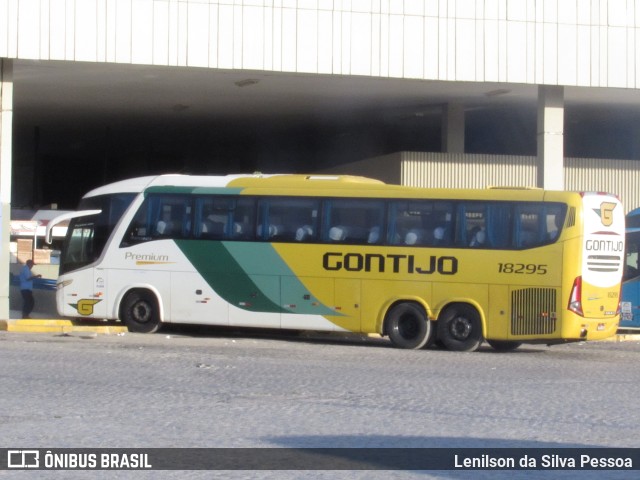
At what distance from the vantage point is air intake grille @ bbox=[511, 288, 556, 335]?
62.8 ft

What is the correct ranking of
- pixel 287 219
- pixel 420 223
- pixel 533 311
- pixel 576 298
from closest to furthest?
pixel 576 298, pixel 533 311, pixel 420 223, pixel 287 219

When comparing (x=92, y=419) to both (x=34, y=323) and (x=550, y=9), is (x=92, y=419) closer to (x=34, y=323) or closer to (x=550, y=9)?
(x=34, y=323)

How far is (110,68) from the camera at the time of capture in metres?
25.2

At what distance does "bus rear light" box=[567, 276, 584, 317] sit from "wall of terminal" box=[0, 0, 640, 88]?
25.3ft

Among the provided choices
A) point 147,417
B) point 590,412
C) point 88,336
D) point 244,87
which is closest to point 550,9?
point 244,87

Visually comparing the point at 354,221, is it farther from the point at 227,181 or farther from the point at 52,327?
the point at 52,327

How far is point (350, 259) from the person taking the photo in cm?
2042

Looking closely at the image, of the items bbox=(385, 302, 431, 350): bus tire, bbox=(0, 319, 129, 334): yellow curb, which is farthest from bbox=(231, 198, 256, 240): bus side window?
bbox=(385, 302, 431, 350): bus tire

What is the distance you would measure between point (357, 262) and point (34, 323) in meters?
6.96

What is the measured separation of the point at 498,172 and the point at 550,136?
13.2 ft

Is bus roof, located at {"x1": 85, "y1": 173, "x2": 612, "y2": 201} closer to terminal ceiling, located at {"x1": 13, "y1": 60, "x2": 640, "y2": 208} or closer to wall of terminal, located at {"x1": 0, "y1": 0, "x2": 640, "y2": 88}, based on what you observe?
wall of terminal, located at {"x1": 0, "y1": 0, "x2": 640, "y2": 88}

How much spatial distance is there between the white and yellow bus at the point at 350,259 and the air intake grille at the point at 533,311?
21mm

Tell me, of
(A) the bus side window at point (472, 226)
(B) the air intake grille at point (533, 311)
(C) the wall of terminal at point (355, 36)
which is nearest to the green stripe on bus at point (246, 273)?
(A) the bus side window at point (472, 226)

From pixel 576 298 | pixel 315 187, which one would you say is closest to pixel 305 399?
pixel 576 298
